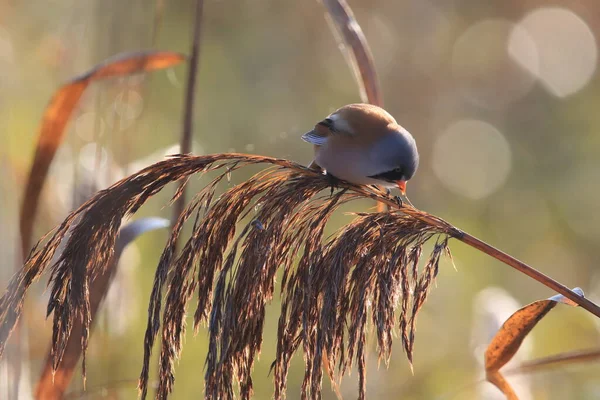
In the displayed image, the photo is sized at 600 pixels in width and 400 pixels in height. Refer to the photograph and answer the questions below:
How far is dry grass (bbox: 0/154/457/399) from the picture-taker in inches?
56.8

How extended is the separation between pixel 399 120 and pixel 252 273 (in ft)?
15.1

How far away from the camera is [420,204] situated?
5340 mm

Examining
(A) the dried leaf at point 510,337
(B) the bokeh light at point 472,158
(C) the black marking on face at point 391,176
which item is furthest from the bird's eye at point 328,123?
(B) the bokeh light at point 472,158

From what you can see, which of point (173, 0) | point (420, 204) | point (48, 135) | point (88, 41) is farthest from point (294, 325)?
point (173, 0)

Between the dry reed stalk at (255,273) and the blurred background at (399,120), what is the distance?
1.25 ft

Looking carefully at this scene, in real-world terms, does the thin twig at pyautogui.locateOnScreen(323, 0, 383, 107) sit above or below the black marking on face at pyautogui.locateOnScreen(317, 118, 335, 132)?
above

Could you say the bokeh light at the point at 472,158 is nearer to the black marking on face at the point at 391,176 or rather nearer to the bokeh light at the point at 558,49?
the bokeh light at the point at 558,49

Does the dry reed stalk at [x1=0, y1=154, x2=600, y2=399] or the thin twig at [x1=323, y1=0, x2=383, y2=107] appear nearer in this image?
the dry reed stalk at [x1=0, y1=154, x2=600, y2=399]

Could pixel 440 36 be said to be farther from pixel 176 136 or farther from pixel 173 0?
pixel 176 136

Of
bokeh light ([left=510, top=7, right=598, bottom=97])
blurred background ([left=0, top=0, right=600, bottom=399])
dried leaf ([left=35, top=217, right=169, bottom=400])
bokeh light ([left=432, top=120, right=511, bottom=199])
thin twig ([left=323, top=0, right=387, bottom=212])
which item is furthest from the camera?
bokeh light ([left=510, top=7, right=598, bottom=97])

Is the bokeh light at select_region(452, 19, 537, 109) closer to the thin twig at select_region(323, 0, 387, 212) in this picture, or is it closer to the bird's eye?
the bird's eye

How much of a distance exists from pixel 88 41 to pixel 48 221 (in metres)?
0.67

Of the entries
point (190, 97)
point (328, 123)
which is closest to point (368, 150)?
point (328, 123)

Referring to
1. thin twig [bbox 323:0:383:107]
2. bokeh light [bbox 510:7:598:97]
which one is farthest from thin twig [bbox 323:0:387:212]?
bokeh light [bbox 510:7:598:97]
